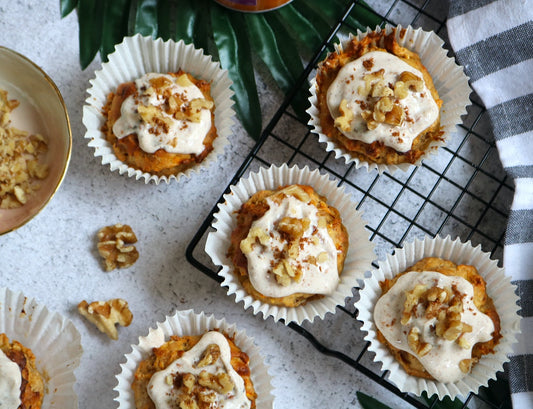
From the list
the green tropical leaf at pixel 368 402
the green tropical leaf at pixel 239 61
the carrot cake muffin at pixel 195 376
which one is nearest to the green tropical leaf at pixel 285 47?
the green tropical leaf at pixel 239 61

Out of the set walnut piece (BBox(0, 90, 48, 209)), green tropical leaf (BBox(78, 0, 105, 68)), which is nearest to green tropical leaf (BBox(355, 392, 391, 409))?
walnut piece (BBox(0, 90, 48, 209))

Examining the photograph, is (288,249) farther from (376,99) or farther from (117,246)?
(117,246)

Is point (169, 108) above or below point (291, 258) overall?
above

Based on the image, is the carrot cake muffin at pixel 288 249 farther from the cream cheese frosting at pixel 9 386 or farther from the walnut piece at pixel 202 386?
the cream cheese frosting at pixel 9 386

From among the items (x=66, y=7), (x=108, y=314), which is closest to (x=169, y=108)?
(x=66, y=7)

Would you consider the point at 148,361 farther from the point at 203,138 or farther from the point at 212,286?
the point at 203,138

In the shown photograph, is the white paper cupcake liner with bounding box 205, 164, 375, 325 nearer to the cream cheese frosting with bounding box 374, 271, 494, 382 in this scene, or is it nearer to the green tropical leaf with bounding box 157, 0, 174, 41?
the cream cheese frosting with bounding box 374, 271, 494, 382
